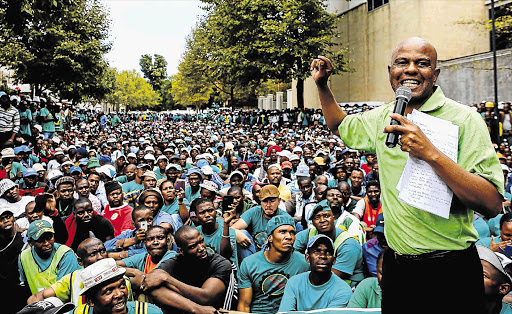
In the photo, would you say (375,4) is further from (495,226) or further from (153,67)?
(153,67)

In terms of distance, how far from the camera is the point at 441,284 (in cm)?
164

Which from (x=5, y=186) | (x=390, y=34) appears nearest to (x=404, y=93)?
(x=5, y=186)

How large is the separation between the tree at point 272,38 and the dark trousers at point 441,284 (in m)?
26.9

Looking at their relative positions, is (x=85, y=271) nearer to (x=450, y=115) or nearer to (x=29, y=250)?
(x=29, y=250)

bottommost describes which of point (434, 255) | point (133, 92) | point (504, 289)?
point (504, 289)

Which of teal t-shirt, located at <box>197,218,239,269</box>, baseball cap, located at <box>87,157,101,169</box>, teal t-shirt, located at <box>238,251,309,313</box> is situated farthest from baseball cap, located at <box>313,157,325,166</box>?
teal t-shirt, located at <box>238,251,309,313</box>

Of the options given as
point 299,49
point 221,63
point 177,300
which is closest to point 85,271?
point 177,300

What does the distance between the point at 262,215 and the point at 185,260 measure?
1.94 meters

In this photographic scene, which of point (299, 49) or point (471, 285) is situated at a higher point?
point (299, 49)

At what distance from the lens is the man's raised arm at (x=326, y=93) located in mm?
2174

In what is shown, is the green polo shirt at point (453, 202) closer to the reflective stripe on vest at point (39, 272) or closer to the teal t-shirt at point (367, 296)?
the teal t-shirt at point (367, 296)

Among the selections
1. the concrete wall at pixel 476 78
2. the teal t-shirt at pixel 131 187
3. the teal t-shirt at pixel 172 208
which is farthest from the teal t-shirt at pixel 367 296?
the concrete wall at pixel 476 78

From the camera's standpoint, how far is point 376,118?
78.9 inches

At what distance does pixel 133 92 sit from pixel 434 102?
8618cm
